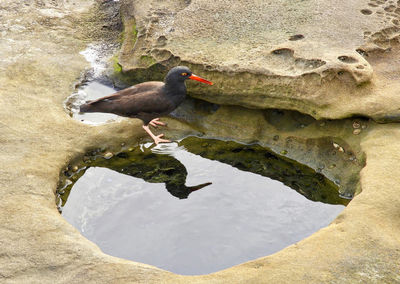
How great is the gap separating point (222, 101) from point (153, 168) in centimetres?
133

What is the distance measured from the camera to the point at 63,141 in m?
6.67

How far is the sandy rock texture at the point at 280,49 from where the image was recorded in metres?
6.75

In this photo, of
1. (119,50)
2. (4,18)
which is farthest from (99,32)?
(4,18)

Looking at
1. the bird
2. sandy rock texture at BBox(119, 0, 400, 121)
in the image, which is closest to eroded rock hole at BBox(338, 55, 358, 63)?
sandy rock texture at BBox(119, 0, 400, 121)

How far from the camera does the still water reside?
18.2 feet

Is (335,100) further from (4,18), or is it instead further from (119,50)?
(4,18)

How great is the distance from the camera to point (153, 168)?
6918 mm

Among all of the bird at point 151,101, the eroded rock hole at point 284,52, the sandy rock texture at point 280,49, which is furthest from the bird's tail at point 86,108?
the eroded rock hole at point 284,52

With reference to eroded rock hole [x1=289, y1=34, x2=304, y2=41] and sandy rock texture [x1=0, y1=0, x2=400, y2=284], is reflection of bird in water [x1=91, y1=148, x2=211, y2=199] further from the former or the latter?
eroded rock hole [x1=289, y1=34, x2=304, y2=41]

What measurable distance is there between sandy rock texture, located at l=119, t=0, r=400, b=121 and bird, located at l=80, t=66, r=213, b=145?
0.46 meters

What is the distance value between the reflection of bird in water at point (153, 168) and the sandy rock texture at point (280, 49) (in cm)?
112

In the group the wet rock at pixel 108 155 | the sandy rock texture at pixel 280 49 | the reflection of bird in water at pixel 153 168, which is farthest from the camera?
the wet rock at pixel 108 155

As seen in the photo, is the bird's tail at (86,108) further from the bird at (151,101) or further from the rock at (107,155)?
the rock at (107,155)

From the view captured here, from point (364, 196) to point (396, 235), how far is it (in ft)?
1.94
